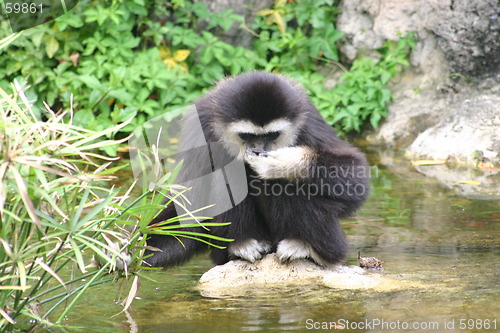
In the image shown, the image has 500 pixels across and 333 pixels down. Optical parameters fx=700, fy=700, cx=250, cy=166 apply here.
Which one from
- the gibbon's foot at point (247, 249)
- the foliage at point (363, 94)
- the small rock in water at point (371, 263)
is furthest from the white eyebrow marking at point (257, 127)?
the foliage at point (363, 94)

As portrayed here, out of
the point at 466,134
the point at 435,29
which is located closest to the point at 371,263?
the point at 466,134

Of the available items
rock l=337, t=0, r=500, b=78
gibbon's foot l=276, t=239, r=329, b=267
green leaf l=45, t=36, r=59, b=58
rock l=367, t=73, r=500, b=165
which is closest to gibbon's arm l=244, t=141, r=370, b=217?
gibbon's foot l=276, t=239, r=329, b=267

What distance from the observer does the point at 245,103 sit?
526 centimetres

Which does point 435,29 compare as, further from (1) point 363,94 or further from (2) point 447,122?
(2) point 447,122

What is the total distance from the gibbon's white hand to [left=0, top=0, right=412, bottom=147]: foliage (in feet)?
15.2

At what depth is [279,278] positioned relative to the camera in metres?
5.15

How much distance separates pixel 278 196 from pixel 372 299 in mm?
1120

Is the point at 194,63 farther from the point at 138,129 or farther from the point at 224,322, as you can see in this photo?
the point at 224,322

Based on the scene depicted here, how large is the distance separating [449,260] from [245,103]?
198 centimetres

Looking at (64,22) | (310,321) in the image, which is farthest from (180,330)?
(64,22)

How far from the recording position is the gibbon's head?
5223mm

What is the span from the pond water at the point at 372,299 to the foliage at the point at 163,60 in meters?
3.97

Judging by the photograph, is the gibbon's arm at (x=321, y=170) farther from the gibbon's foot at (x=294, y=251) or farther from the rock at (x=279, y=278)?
the rock at (x=279, y=278)

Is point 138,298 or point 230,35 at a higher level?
point 230,35
